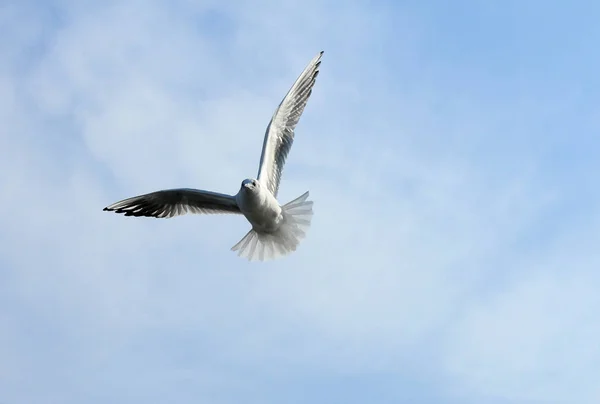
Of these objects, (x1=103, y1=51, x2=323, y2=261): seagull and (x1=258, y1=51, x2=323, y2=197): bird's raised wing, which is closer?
(x1=103, y1=51, x2=323, y2=261): seagull

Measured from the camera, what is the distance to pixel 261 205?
9.92 m

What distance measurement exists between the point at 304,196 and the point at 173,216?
1.73 m

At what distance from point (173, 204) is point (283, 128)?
1711 mm

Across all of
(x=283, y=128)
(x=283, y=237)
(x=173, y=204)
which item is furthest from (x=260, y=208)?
(x=283, y=128)

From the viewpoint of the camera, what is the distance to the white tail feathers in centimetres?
1034

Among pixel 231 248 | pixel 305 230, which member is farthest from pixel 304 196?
pixel 231 248

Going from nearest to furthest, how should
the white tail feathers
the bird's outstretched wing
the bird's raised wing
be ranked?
the white tail feathers
the bird's outstretched wing
the bird's raised wing

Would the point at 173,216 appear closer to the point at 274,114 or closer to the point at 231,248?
the point at 231,248

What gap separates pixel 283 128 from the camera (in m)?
11.3

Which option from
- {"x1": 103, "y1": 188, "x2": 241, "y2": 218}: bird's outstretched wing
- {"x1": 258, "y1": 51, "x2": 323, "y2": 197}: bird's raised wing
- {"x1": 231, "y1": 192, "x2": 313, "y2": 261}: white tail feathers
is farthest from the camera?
{"x1": 258, "y1": 51, "x2": 323, "y2": 197}: bird's raised wing

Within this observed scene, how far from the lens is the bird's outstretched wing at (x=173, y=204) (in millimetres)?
10547

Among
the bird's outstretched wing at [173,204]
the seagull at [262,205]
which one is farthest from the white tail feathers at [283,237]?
the bird's outstretched wing at [173,204]

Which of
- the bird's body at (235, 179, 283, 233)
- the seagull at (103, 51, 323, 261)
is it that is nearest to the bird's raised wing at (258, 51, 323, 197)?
the seagull at (103, 51, 323, 261)

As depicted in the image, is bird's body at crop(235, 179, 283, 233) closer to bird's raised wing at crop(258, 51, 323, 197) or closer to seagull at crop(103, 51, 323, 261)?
seagull at crop(103, 51, 323, 261)
